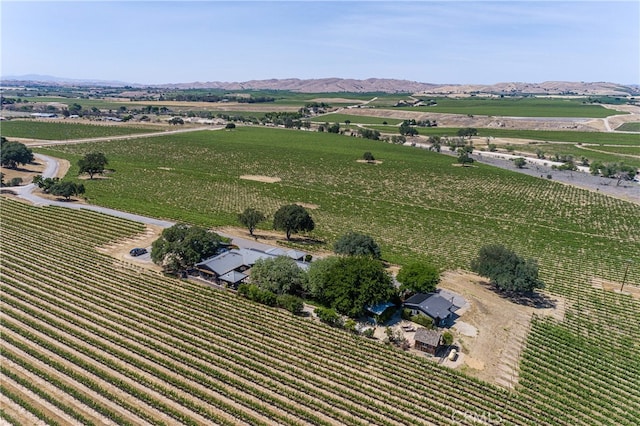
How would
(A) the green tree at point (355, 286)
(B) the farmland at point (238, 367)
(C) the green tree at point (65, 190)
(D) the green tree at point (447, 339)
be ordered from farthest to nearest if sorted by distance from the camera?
(C) the green tree at point (65, 190) → (A) the green tree at point (355, 286) → (D) the green tree at point (447, 339) → (B) the farmland at point (238, 367)

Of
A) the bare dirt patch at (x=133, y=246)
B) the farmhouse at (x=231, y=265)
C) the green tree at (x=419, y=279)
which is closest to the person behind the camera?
the green tree at (x=419, y=279)

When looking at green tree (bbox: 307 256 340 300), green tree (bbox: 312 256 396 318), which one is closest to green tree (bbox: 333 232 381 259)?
green tree (bbox: 307 256 340 300)

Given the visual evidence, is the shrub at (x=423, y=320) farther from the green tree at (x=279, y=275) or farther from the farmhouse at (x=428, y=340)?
the green tree at (x=279, y=275)

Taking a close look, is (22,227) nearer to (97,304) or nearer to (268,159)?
(97,304)

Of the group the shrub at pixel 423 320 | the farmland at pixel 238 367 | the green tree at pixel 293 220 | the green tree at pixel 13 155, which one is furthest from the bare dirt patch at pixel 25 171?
the shrub at pixel 423 320

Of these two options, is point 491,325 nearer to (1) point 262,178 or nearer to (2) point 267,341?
(2) point 267,341

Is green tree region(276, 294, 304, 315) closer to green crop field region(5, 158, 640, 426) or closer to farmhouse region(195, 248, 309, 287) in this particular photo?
green crop field region(5, 158, 640, 426)

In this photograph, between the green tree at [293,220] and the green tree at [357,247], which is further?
the green tree at [293,220]
